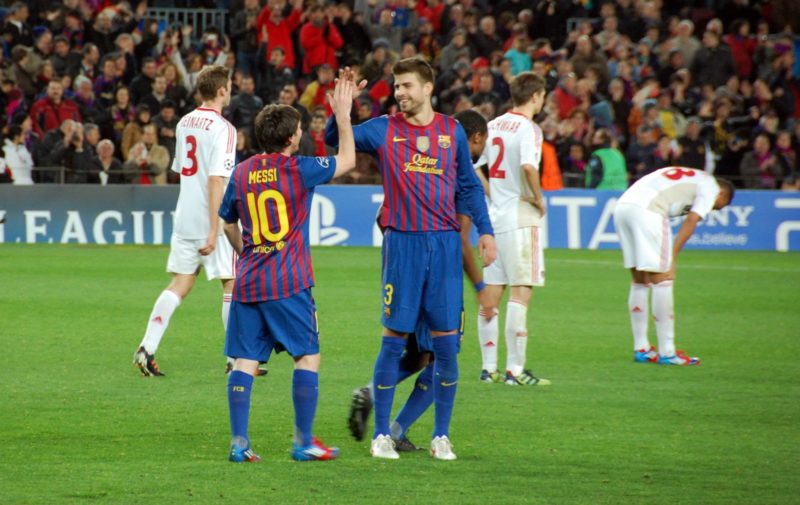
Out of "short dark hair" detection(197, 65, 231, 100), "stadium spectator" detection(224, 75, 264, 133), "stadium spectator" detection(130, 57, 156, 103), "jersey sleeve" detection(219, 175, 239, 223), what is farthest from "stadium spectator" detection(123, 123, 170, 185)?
"jersey sleeve" detection(219, 175, 239, 223)

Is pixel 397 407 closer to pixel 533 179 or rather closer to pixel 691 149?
pixel 533 179

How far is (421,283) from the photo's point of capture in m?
6.89

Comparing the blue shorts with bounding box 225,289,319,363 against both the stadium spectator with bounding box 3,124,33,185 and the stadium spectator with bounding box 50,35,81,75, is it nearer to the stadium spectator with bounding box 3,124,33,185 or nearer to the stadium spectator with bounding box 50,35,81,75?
the stadium spectator with bounding box 3,124,33,185

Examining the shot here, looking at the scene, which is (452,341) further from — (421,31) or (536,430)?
(421,31)

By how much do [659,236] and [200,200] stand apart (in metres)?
3.97

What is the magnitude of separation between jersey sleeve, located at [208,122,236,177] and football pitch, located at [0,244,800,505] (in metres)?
1.54

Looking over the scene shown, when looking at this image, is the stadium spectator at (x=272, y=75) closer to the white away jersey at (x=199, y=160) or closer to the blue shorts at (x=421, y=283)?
the white away jersey at (x=199, y=160)

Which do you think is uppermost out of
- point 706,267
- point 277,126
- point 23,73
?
point 23,73

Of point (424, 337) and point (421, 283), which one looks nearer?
point (421, 283)

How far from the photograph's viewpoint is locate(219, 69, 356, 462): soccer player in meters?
6.78

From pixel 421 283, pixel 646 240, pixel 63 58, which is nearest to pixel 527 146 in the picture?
pixel 646 240

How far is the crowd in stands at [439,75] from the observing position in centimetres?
2152

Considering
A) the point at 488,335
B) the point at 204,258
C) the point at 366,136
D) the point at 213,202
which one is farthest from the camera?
the point at 204,258

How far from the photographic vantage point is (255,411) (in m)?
8.34
